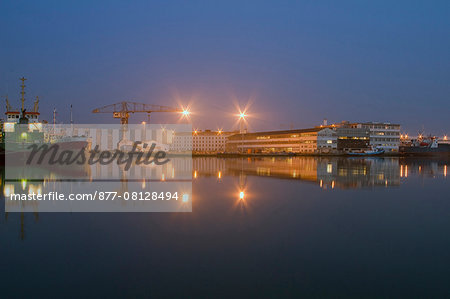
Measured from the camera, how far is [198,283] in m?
4.70

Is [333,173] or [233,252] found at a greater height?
[333,173]

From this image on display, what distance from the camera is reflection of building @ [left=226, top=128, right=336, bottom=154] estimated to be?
7644 cm

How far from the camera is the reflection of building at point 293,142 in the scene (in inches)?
3009

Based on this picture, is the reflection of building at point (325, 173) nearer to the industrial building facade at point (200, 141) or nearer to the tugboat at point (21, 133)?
the tugboat at point (21, 133)

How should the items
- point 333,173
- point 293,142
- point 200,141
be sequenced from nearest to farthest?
point 333,173, point 293,142, point 200,141

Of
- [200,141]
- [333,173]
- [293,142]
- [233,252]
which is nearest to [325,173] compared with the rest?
[333,173]

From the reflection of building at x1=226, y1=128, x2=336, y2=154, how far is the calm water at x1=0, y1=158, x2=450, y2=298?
67.8 m

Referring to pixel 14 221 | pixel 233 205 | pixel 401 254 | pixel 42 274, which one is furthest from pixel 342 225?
pixel 14 221

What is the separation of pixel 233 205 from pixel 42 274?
6.30m

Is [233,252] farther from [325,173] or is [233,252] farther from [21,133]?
[21,133]

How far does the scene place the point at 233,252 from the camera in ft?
19.7

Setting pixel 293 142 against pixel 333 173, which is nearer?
pixel 333 173

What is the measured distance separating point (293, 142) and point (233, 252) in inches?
3022

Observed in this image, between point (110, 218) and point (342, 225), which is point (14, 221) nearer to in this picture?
point (110, 218)
